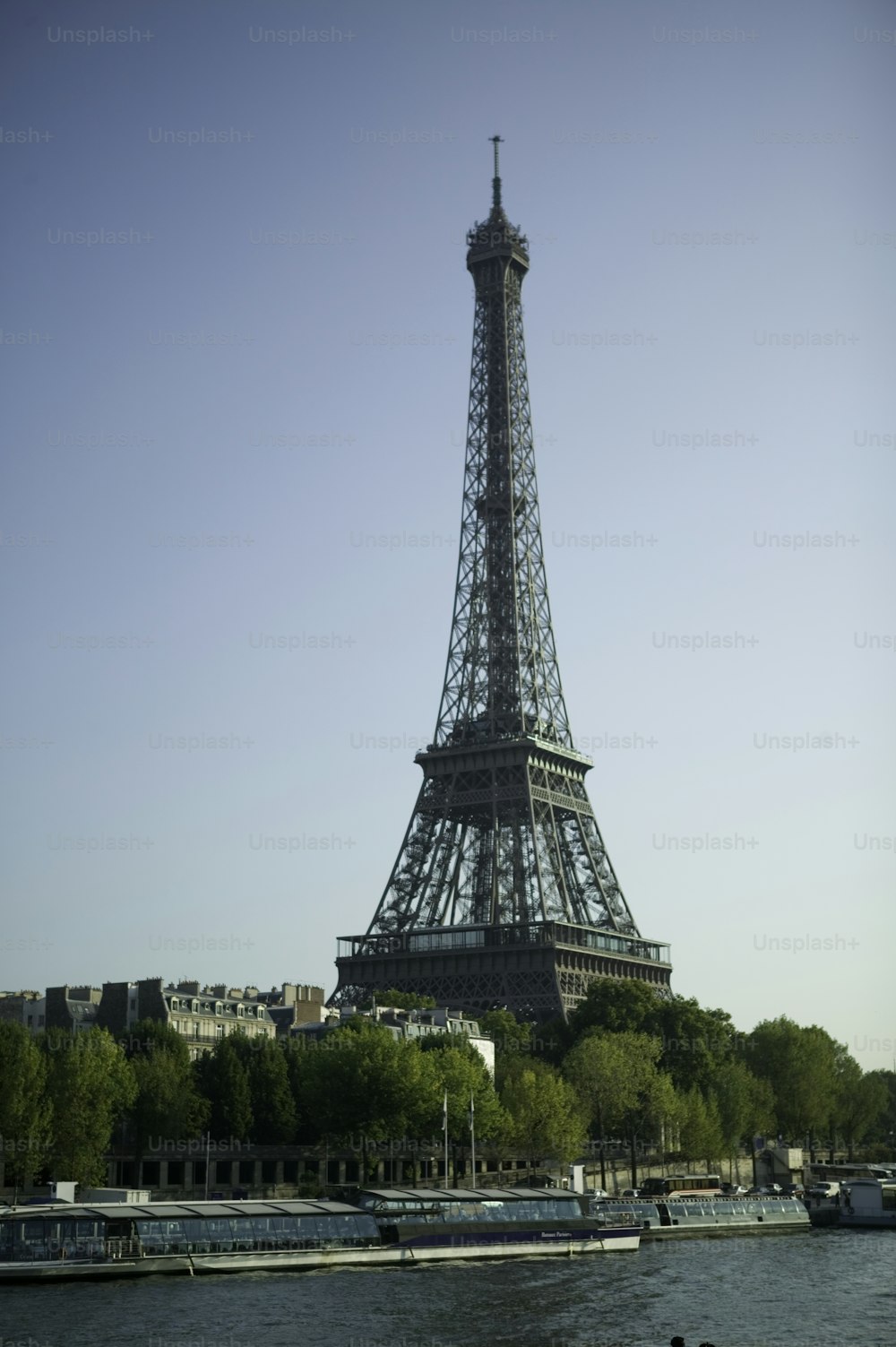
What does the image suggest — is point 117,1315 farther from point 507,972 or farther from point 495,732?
point 495,732

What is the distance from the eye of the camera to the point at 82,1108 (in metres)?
98.2

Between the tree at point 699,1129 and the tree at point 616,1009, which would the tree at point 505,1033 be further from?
the tree at point 699,1129

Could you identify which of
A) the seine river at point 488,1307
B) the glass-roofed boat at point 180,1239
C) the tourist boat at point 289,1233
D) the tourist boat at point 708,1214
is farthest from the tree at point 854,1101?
the glass-roofed boat at point 180,1239

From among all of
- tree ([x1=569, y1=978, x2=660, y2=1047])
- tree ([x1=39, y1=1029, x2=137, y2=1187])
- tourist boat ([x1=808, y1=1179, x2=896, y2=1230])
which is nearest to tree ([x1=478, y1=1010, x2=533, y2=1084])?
tree ([x1=569, y1=978, x2=660, y2=1047])

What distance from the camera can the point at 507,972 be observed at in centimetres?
15975

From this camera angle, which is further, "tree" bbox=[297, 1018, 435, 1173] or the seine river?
"tree" bbox=[297, 1018, 435, 1173]

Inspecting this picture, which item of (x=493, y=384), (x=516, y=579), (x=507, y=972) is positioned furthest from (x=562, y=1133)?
(x=493, y=384)

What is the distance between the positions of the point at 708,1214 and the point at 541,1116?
674 inches

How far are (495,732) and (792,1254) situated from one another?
88182 millimetres

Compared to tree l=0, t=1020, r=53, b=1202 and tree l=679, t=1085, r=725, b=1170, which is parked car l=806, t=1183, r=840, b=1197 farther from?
tree l=0, t=1020, r=53, b=1202

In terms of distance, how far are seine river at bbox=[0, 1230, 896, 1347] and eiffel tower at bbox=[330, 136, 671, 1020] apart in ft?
241

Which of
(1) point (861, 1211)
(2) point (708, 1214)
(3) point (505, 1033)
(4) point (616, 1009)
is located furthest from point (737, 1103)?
(2) point (708, 1214)

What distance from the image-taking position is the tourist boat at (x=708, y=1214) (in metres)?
104

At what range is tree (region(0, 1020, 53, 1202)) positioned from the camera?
310ft
